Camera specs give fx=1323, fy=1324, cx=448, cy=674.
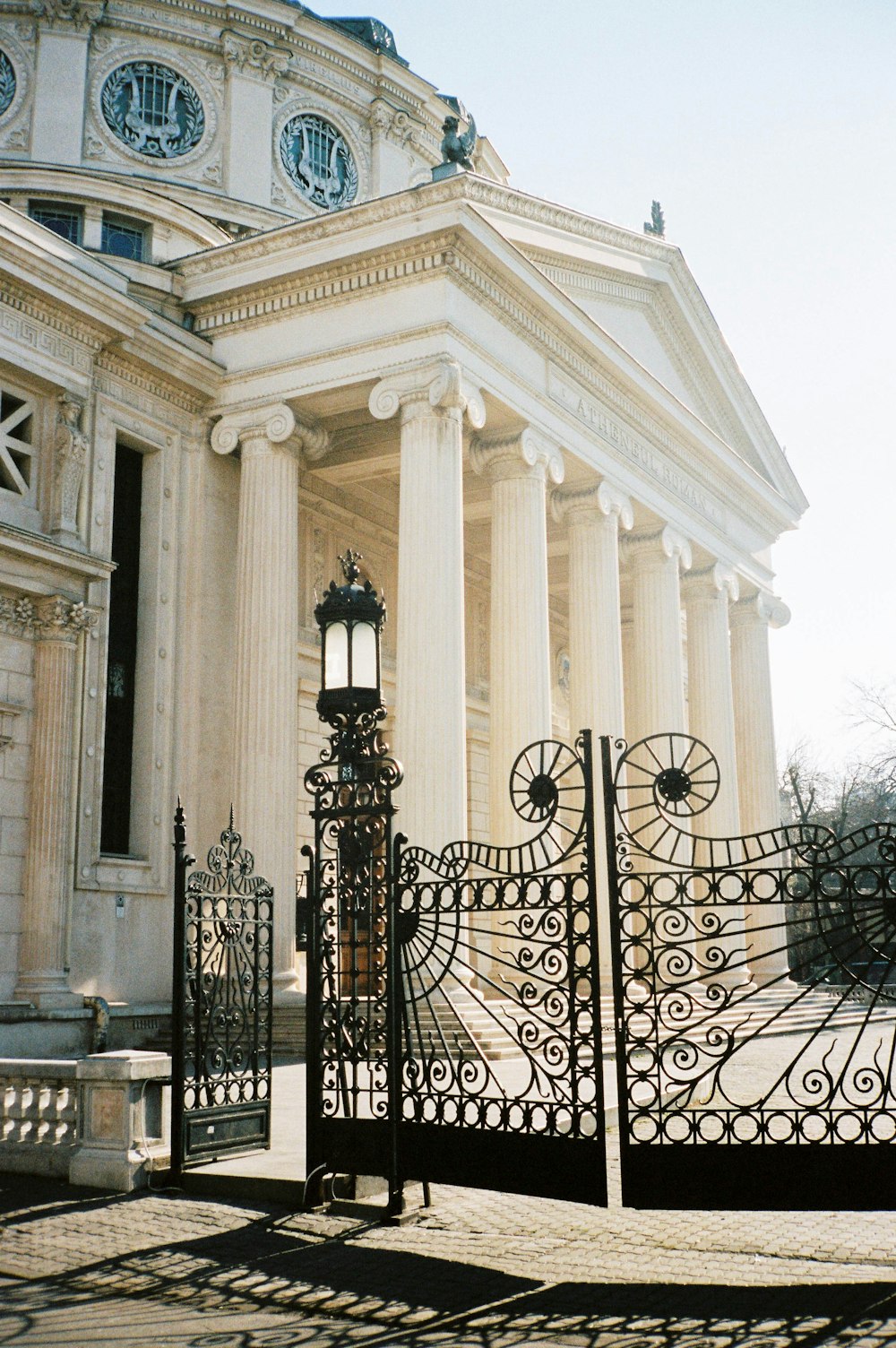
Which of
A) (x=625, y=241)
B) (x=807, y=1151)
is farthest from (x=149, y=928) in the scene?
(x=625, y=241)

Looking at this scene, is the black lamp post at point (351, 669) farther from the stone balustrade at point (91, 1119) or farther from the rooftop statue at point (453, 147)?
the rooftop statue at point (453, 147)

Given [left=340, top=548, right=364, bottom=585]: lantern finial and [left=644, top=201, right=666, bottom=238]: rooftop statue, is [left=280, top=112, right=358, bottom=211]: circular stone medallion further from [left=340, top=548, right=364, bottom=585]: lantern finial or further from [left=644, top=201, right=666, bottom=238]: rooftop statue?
[left=340, top=548, right=364, bottom=585]: lantern finial

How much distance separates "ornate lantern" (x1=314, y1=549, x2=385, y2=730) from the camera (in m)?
9.59

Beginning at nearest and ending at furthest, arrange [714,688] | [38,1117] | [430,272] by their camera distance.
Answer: [38,1117] → [430,272] → [714,688]

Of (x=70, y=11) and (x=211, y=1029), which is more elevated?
(x=70, y=11)

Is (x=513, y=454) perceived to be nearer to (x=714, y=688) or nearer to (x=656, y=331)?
(x=656, y=331)

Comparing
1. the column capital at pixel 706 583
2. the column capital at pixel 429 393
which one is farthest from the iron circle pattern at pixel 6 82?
the column capital at pixel 706 583

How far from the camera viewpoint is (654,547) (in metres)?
27.3

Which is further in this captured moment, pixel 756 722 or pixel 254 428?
pixel 756 722

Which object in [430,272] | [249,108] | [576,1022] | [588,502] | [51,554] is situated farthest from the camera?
[249,108]

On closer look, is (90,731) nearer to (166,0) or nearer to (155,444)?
(155,444)

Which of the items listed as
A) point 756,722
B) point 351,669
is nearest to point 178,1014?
point 351,669

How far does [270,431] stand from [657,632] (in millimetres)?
9655

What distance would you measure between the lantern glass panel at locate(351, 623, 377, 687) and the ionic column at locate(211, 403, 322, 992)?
1049 centimetres
